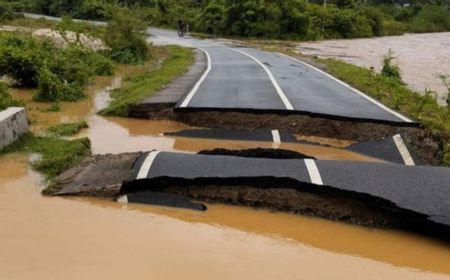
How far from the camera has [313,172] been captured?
6309 millimetres

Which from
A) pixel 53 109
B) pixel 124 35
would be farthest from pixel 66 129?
pixel 124 35

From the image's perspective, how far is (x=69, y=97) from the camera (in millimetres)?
13711

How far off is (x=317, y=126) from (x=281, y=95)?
2558 mm

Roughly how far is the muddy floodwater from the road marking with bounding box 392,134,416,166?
2807 mm

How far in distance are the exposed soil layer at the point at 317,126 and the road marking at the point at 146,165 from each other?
132 inches

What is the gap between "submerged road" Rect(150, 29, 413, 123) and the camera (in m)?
10.5

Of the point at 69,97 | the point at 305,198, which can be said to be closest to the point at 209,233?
the point at 305,198

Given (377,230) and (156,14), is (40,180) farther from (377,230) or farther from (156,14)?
(156,14)

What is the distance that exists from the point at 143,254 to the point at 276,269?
1.19 m

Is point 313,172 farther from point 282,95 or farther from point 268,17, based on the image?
point 268,17

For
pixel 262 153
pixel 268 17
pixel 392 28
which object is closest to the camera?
pixel 262 153

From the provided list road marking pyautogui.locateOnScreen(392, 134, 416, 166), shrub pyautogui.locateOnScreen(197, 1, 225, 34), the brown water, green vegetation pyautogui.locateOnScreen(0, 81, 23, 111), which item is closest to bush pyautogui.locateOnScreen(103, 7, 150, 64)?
green vegetation pyautogui.locateOnScreen(0, 81, 23, 111)

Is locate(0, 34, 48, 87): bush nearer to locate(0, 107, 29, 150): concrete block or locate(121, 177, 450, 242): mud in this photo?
locate(0, 107, 29, 150): concrete block

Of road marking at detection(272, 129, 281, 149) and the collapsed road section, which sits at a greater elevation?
the collapsed road section
